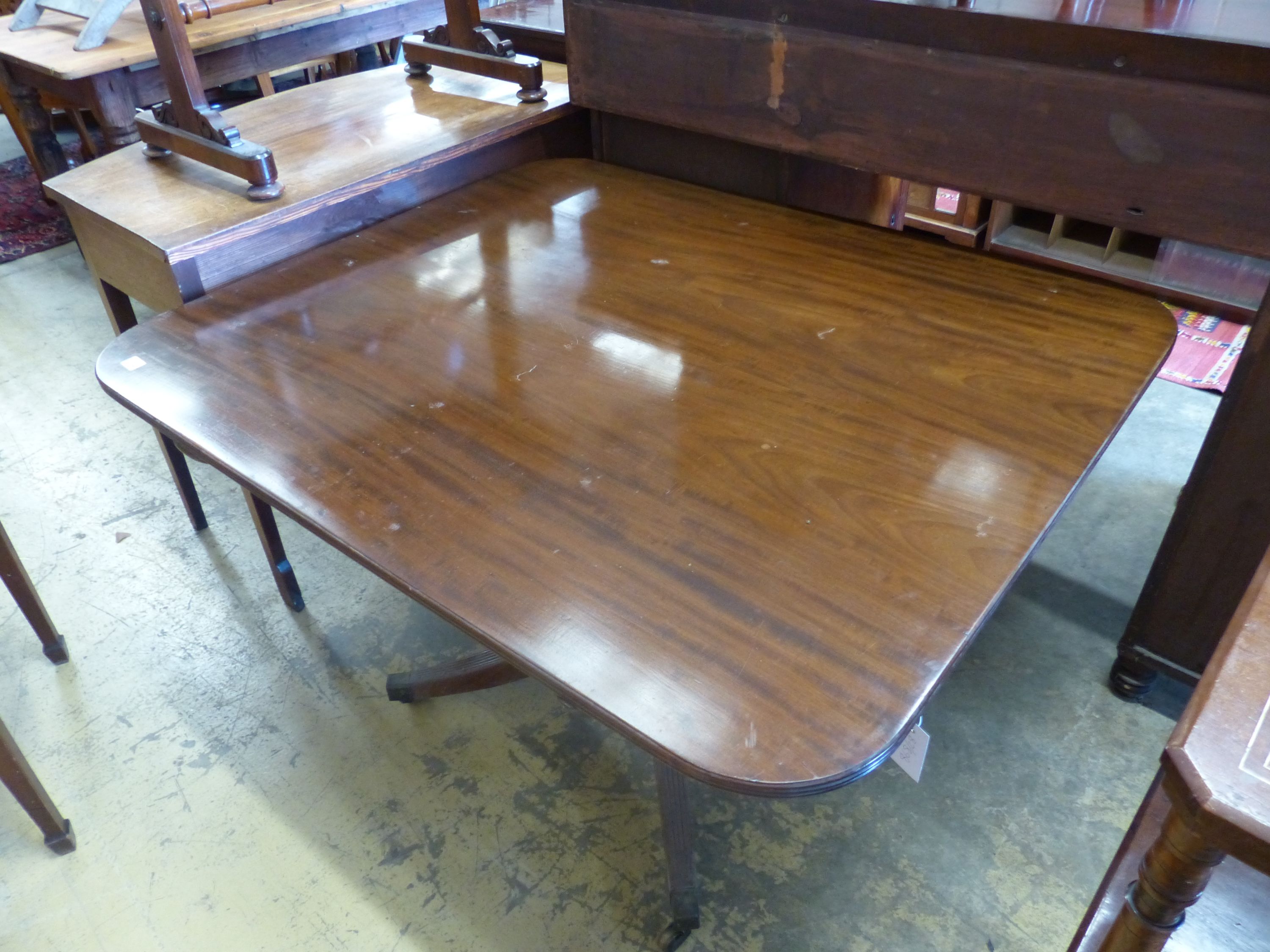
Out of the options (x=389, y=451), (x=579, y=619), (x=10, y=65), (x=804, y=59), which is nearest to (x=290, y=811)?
(x=389, y=451)

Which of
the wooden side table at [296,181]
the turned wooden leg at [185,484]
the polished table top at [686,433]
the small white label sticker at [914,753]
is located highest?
the wooden side table at [296,181]

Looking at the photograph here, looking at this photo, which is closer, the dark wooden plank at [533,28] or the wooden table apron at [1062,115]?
the wooden table apron at [1062,115]

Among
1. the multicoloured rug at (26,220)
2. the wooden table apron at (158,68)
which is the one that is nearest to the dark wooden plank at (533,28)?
the wooden table apron at (158,68)

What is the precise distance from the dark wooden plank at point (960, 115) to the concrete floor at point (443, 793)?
2.70ft

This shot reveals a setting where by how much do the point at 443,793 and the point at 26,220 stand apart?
10.9 feet

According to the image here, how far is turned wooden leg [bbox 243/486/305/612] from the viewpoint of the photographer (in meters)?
1.79

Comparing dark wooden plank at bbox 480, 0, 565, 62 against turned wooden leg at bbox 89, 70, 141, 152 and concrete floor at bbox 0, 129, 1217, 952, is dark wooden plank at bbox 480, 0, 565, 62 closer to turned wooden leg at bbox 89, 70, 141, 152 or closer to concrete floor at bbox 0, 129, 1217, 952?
turned wooden leg at bbox 89, 70, 141, 152

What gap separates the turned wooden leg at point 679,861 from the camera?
50.0 inches

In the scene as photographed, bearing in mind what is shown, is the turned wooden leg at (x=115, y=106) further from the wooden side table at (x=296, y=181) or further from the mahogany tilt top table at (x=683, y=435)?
the mahogany tilt top table at (x=683, y=435)

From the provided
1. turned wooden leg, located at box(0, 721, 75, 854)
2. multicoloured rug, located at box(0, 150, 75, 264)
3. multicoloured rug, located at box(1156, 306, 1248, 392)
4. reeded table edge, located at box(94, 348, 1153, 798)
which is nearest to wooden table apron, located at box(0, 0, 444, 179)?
multicoloured rug, located at box(0, 150, 75, 264)

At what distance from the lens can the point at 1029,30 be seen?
1146 millimetres

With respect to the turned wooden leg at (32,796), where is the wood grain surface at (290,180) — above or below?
above

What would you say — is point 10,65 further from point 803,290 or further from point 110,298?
point 803,290

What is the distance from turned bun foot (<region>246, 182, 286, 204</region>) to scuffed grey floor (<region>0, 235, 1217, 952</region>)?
860 millimetres
